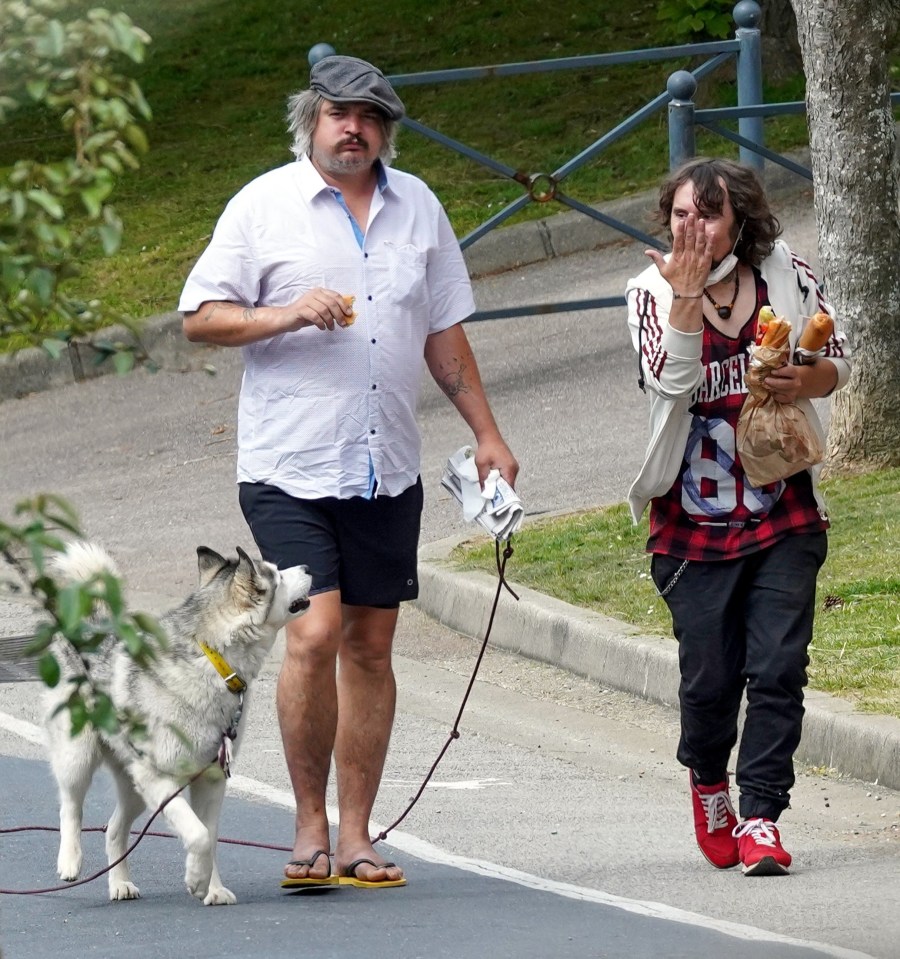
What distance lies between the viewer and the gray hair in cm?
504

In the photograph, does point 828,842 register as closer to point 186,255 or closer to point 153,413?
point 153,413

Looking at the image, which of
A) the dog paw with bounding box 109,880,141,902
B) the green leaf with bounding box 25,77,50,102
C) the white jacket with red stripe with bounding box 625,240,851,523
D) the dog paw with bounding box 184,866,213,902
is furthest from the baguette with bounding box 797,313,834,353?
the green leaf with bounding box 25,77,50,102

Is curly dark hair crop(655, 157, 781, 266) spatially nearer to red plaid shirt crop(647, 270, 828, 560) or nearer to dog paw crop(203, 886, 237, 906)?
red plaid shirt crop(647, 270, 828, 560)

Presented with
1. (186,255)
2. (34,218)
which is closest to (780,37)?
(186,255)

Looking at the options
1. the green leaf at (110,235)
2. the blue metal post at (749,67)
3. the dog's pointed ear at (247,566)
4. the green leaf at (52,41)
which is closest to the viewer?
the green leaf at (52,41)

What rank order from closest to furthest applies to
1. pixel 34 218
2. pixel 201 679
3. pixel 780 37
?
pixel 34 218 < pixel 201 679 < pixel 780 37

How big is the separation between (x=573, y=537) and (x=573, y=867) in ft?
12.2

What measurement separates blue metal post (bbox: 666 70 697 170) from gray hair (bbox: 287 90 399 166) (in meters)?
5.69

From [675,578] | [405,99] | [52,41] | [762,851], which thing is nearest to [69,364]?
[405,99]

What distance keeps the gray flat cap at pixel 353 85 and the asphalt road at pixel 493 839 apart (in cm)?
211

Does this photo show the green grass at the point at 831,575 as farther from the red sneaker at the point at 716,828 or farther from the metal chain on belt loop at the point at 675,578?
the metal chain on belt loop at the point at 675,578

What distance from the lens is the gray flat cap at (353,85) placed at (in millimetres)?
4930

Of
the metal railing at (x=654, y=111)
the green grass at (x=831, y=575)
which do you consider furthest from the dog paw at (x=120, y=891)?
the metal railing at (x=654, y=111)

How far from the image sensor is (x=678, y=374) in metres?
4.93
